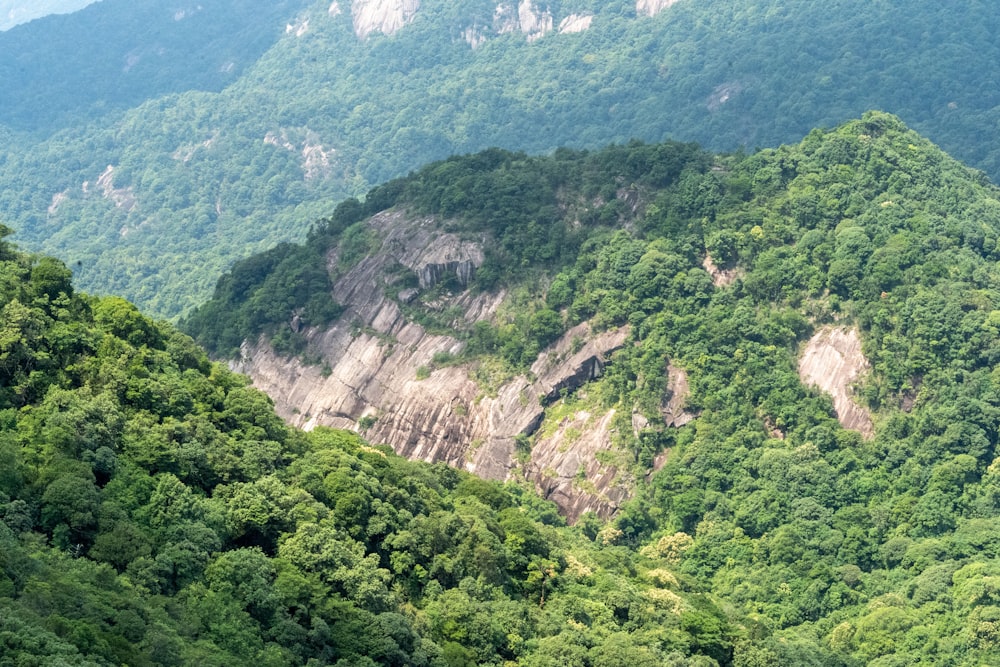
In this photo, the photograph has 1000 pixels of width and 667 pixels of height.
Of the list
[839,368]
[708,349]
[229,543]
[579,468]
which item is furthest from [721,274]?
[229,543]

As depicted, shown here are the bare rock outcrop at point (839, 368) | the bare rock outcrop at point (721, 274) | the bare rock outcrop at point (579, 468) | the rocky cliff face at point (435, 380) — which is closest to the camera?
the bare rock outcrop at point (839, 368)

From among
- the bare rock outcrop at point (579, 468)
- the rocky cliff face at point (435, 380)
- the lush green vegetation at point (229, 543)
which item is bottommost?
the bare rock outcrop at point (579, 468)

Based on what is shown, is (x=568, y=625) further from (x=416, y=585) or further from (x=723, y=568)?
(x=723, y=568)

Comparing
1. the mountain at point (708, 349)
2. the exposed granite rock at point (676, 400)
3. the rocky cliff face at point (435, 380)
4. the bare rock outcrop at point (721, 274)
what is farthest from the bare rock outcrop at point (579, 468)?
the bare rock outcrop at point (721, 274)

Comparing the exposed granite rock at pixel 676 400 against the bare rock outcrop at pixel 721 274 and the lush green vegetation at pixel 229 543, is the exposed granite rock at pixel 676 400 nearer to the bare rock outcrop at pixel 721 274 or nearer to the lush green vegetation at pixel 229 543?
the bare rock outcrop at pixel 721 274

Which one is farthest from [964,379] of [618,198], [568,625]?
[568,625]

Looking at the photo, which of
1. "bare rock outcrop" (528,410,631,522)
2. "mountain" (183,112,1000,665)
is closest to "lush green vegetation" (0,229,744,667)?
"mountain" (183,112,1000,665)

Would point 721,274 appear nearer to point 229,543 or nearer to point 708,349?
point 708,349
